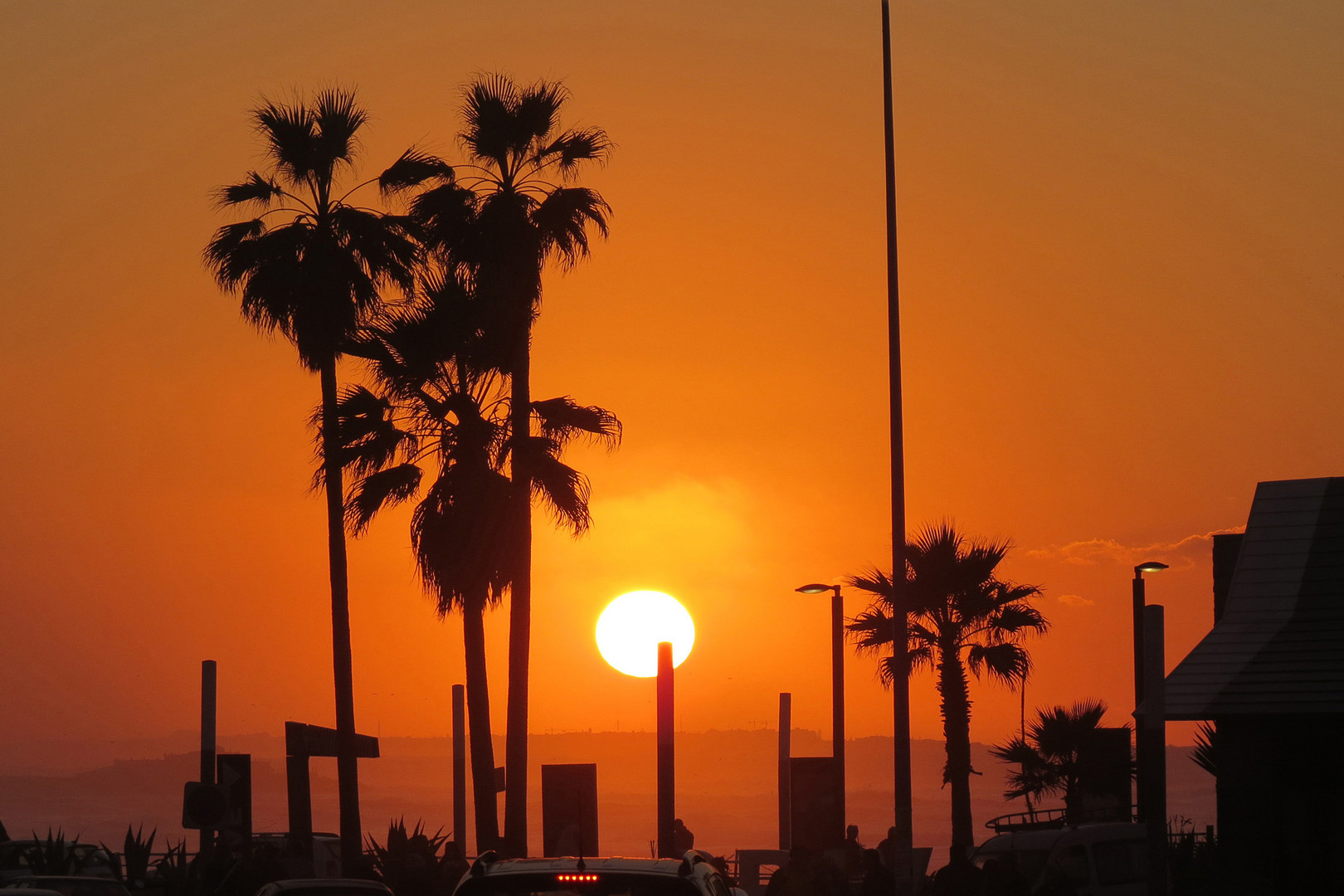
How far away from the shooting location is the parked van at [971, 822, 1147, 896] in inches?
891

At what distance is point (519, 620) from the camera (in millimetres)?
31250

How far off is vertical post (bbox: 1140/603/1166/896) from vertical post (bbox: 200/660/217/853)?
478 inches

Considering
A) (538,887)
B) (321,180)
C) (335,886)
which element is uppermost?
(321,180)

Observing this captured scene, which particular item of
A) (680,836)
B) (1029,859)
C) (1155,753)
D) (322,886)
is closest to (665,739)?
(680,836)

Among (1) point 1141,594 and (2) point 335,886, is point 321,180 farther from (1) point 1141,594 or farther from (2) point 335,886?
(2) point 335,886

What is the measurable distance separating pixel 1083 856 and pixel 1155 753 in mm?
5716

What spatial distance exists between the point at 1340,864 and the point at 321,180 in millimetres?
25682

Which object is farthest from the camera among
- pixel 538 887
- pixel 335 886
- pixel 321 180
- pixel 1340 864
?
pixel 321 180

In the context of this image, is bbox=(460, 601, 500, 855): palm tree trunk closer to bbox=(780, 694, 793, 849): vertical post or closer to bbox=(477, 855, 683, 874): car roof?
bbox=(780, 694, 793, 849): vertical post

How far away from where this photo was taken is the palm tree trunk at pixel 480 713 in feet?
103

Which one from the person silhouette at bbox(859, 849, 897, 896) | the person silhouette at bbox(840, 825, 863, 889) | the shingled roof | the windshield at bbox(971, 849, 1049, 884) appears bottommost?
the person silhouette at bbox(840, 825, 863, 889)

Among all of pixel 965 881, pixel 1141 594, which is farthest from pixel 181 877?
pixel 1141 594

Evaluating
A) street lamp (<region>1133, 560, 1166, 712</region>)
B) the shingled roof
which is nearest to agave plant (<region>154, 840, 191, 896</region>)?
the shingled roof

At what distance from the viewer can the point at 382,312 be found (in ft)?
111
